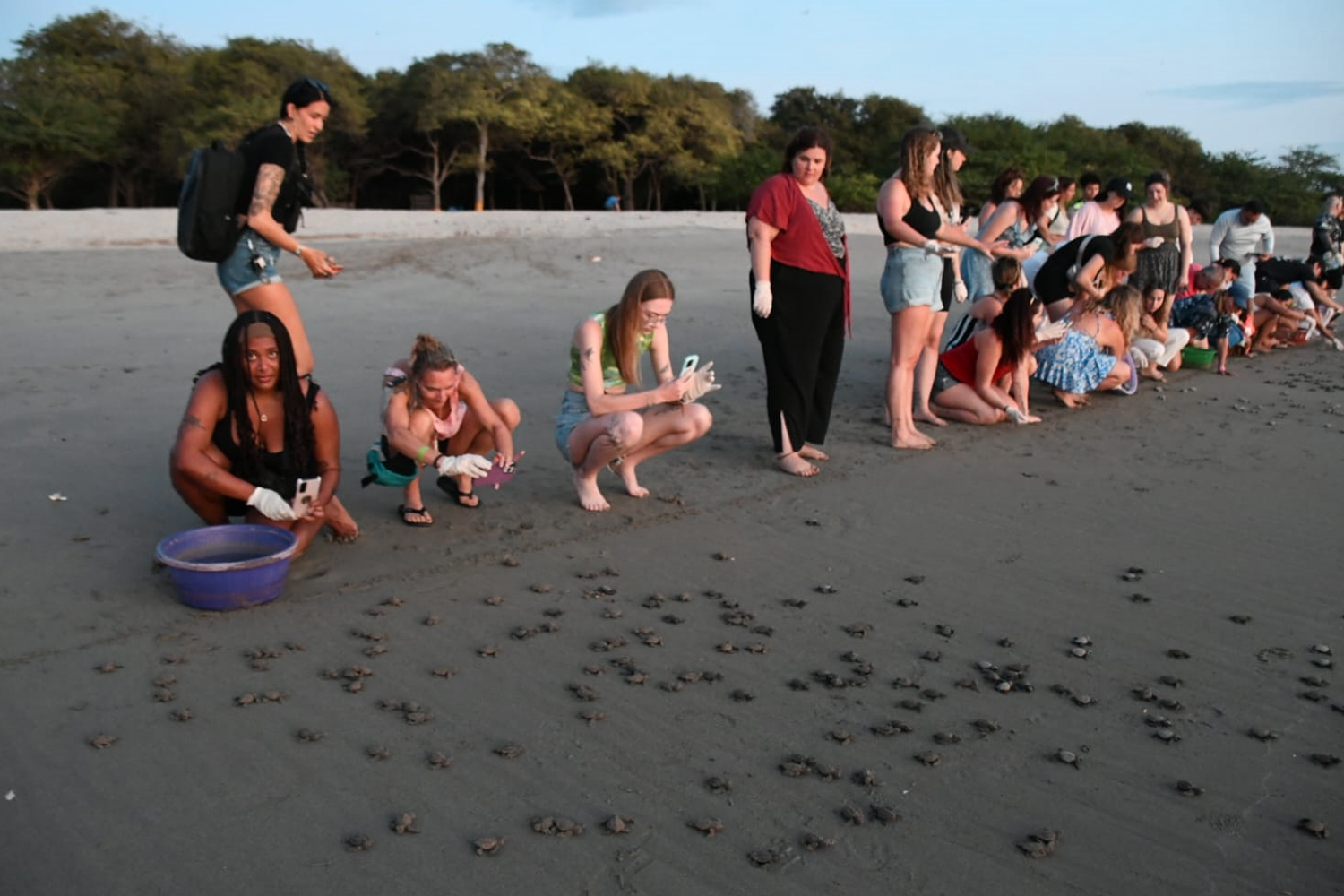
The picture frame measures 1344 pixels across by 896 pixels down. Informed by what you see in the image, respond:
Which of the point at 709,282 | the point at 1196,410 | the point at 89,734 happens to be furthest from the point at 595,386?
the point at 709,282

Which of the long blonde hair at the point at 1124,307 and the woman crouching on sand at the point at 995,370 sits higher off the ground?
the long blonde hair at the point at 1124,307

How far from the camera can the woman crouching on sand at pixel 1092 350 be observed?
762cm

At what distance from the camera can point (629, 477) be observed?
535cm

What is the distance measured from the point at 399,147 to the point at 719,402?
27842 millimetres

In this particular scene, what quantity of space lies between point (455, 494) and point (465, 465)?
73cm

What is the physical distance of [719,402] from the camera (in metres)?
7.57

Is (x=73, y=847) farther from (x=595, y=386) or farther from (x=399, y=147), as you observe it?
(x=399, y=147)

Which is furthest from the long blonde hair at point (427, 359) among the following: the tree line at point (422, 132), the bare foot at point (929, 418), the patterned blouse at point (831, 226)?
the tree line at point (422, 132)

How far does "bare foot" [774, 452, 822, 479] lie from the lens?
19.2 feet

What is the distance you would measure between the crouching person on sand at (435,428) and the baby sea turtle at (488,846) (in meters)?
2.10

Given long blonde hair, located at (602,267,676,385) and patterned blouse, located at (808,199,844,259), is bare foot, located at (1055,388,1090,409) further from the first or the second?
long blonde hair, located at (602,267,676,385)

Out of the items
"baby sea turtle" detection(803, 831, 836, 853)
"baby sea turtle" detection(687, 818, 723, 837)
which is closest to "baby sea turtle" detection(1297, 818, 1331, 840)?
"baby sea turtle" detection(803, 831, 836, 853)

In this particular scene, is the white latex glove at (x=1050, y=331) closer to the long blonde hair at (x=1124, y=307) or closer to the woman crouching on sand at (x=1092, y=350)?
the woman crouching on sand at (x=1092, y=350)

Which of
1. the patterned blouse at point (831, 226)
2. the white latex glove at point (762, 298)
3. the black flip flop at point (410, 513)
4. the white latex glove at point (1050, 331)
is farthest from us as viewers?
the white latex glove at point (1050, 331)
